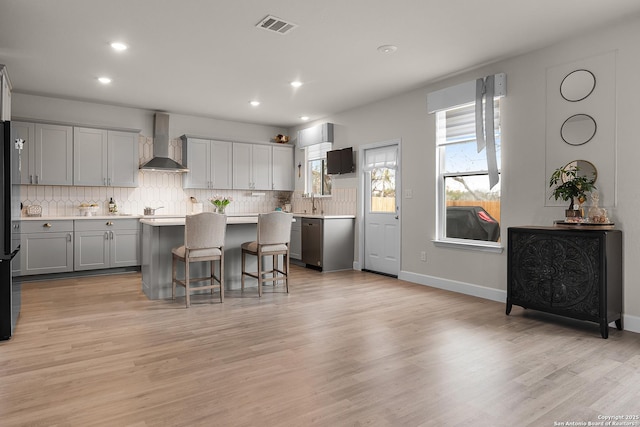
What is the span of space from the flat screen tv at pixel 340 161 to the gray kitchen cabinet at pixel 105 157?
3.17m

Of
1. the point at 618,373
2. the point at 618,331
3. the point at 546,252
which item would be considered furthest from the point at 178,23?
the point at 618,331

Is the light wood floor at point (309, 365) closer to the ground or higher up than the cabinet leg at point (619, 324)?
closer to the ground

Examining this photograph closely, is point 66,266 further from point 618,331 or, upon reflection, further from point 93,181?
point 618,331

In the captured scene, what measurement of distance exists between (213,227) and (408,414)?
284 centimetres

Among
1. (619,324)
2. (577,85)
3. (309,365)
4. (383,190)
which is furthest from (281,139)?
(619,324)

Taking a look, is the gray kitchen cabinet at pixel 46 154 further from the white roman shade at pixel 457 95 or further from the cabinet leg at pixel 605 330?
the cabinet leg at pixel 605 330

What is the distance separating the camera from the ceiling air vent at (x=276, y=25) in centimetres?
352

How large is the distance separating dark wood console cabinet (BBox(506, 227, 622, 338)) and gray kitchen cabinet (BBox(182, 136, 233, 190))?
16.6 ft

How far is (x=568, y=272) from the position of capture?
138 inches

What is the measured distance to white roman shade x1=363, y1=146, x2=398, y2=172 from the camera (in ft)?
19.5

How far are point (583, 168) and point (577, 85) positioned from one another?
0.80m

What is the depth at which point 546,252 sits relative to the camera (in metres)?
3.65

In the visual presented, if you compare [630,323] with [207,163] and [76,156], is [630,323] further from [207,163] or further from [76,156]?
[76,156]

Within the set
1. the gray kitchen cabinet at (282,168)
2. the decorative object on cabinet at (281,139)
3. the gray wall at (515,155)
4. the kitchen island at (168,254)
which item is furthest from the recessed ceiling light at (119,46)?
the decorative object on cabinet at (281,139)
